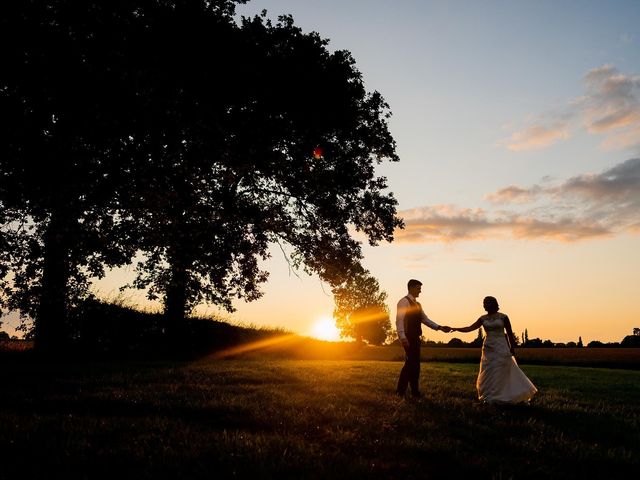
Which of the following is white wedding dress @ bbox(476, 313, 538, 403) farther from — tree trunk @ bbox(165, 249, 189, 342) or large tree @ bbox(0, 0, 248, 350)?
tree trunk @ bbox(165, 249, 189, 342)

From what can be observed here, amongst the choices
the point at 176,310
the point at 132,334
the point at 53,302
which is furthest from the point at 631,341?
the point at 53,302

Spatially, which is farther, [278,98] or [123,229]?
[278,98]

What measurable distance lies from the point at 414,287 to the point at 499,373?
112 inches

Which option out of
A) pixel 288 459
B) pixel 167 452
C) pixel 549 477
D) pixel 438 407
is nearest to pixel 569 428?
pixel 438 407

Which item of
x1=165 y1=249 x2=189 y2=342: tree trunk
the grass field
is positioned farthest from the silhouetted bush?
the grass field

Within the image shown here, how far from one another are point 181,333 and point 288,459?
21.3m

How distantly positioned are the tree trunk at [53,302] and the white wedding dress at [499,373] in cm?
1474

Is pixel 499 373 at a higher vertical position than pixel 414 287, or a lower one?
lower

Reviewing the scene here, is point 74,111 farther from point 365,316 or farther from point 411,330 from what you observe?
point 365,316

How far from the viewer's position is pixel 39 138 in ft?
50.7

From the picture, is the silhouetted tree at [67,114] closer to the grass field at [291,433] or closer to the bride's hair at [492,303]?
the grass field at [291,433]

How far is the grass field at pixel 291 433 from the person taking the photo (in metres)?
5.67

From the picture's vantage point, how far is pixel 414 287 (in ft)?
40.7

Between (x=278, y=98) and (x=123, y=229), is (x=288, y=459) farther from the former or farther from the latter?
(x=278, y=98)
